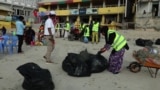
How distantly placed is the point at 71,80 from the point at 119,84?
1.21 metres

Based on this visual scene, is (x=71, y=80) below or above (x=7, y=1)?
below

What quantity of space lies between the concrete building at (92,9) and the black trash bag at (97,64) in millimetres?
33649

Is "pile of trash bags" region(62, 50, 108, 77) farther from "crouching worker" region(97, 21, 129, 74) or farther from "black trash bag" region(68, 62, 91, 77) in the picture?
"crouching worker" region(97, 21, 129, 74)

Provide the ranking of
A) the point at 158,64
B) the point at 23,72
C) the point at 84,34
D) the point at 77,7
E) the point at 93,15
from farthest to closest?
the point at 77,7
the point at 93,15
the point at 84,34
the point at 158,64
the point at 23,72

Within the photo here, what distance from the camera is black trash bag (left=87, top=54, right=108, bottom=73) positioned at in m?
8.57

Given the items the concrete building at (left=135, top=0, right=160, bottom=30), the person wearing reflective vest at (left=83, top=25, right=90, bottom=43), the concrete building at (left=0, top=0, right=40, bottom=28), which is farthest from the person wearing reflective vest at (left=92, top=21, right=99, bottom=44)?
the concrete building at (left=0, top=0, right=40, bottom=28)

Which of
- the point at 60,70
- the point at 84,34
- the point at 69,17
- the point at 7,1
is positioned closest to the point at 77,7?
the point at 69,17

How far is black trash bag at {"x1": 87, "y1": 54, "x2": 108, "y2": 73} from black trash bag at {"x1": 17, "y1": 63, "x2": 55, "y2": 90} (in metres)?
1.79

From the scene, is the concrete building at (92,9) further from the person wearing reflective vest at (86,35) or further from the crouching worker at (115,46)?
the crouching worker at (115,46)

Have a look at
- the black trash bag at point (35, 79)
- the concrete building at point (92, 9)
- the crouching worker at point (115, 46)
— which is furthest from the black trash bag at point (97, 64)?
the concrete building at point (92, 9)

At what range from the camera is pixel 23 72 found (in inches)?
274

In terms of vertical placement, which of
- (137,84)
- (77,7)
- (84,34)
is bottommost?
(137,84)

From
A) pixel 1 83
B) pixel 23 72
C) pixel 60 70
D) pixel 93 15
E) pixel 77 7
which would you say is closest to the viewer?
pixel 23 72

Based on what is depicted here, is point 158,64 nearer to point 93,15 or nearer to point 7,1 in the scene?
point 93,15
